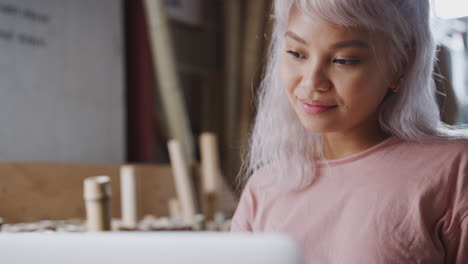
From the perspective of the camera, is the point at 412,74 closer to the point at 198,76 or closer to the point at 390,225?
the point at 390,225

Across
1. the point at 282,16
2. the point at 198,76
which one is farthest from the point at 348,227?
the point at 198,76

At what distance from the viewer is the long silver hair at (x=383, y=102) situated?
773mm

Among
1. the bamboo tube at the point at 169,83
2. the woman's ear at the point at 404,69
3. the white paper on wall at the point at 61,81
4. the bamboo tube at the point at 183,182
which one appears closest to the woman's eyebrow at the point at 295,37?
the woman's ear at the point at 404,69

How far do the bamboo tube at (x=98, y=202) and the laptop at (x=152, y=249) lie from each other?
0.57 m

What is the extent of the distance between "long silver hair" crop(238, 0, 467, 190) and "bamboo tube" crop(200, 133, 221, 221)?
5.89ft

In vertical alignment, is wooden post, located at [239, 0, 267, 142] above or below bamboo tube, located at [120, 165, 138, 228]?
above

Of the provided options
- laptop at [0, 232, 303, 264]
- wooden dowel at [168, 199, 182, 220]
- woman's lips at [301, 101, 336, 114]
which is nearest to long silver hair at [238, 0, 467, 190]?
woman's lips at [301, 101, 336, 114]

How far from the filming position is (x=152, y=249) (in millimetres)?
391

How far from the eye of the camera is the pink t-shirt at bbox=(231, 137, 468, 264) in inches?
29.7

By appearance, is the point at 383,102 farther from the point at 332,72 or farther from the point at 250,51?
the point at 250,51

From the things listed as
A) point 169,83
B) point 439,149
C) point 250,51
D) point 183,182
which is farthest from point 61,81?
point 439,149

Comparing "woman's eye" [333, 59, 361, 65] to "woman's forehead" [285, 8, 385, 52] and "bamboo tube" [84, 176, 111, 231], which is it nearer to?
"woman's forehead" [285, 8, 385, 52]

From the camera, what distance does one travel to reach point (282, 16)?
0.85 meters

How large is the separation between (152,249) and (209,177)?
2.52 meters
